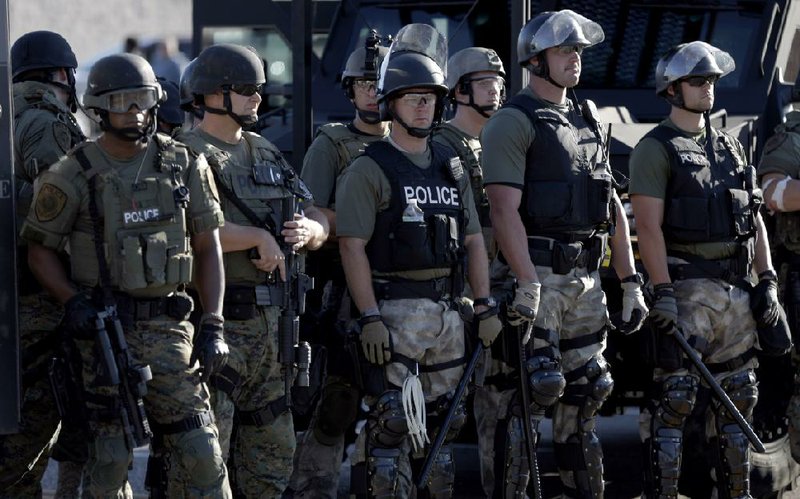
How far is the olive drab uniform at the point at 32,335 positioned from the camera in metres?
7.05

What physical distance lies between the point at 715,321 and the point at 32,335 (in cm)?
303

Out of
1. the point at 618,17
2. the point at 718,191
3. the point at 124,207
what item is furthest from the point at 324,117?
the point at 124,207

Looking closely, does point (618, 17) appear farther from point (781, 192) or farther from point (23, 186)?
point (23, 186)

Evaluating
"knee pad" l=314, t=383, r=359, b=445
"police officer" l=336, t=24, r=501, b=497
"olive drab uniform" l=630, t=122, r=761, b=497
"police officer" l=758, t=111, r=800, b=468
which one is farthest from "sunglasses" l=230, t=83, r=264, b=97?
"police officer" l=758, t=111, r=800, b=468

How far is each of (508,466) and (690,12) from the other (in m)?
3.60

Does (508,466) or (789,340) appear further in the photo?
(789,340)

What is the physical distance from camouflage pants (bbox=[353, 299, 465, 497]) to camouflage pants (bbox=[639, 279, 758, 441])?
1.18m

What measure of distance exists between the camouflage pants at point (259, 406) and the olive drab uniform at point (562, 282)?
102 cm

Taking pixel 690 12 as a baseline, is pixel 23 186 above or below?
below

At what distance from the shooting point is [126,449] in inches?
256

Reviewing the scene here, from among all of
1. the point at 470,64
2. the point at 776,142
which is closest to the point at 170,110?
the point at 470,64

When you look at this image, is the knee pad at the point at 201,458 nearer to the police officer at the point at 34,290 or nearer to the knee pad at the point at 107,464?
the knee pad at the point at 107,464

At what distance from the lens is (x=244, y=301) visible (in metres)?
7.10

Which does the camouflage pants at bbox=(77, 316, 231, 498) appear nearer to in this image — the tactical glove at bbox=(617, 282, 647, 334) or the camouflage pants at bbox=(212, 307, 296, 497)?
the camouflage pants at bbox=(212, 307, 296, 497)
